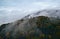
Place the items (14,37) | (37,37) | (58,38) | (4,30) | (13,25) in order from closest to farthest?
1. (58,38)
2. (37,37)
3. (14,37)
4. (4,30)
5. (13,25)

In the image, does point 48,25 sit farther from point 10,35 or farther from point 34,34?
point 10,35

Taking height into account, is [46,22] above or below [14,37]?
above

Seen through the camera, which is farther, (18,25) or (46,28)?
(18,25)

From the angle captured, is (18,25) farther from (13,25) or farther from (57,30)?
(57,30)

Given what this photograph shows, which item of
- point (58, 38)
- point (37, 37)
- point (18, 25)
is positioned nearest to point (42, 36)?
point (37, 37)

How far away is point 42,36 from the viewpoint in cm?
2341

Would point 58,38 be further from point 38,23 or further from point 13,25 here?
point 13,25

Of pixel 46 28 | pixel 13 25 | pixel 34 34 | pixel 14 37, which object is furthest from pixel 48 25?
pixel 13 25

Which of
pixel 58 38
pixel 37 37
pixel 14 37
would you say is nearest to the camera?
pixel 58 38

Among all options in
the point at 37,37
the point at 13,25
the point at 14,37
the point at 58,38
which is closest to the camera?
the point at 58,38

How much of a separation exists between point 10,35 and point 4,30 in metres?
1.85

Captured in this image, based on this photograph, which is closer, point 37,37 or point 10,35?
point 37,37

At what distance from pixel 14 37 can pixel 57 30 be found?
579cm

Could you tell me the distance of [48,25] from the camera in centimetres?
2447
